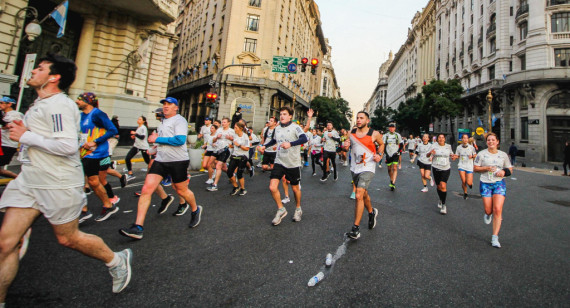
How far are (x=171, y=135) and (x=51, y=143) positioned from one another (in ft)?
6.53

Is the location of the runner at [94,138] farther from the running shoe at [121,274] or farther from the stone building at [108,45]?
the stone building at [108,45]

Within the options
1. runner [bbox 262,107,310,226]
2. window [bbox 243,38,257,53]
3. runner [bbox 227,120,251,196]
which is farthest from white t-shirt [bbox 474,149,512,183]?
window [bbox 243,38,257,53]

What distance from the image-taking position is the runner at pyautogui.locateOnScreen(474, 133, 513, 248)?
4160mm

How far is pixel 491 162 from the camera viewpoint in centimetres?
459

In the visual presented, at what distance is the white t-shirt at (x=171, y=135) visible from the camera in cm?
389

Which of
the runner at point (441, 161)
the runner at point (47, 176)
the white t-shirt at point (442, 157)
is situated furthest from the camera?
the white t-shirt at point (442, 157)

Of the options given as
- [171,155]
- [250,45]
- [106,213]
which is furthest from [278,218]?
[250,45]

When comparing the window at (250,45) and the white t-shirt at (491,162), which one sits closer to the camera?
the white t-shirt at (491,162)

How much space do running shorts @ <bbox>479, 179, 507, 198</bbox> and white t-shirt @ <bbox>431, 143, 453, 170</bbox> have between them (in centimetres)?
218

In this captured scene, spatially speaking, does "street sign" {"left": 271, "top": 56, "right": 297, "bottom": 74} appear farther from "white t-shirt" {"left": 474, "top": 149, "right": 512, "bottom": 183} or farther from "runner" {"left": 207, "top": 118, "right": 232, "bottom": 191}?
"white t-shirt" {"left": 474, "top": 149, "right": 512, "bottom": 183}

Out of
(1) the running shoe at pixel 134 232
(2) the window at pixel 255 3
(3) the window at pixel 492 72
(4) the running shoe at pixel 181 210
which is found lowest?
(1) the running shoe at pixel 134 232

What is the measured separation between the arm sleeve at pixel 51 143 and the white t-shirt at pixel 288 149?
3086 millimetres

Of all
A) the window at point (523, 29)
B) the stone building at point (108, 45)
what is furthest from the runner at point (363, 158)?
the window at point (523, 29)

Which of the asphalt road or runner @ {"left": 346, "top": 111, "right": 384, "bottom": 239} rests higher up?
runner @ {"left": 346, "top": 111, "right": 384, "bottom": 239}
